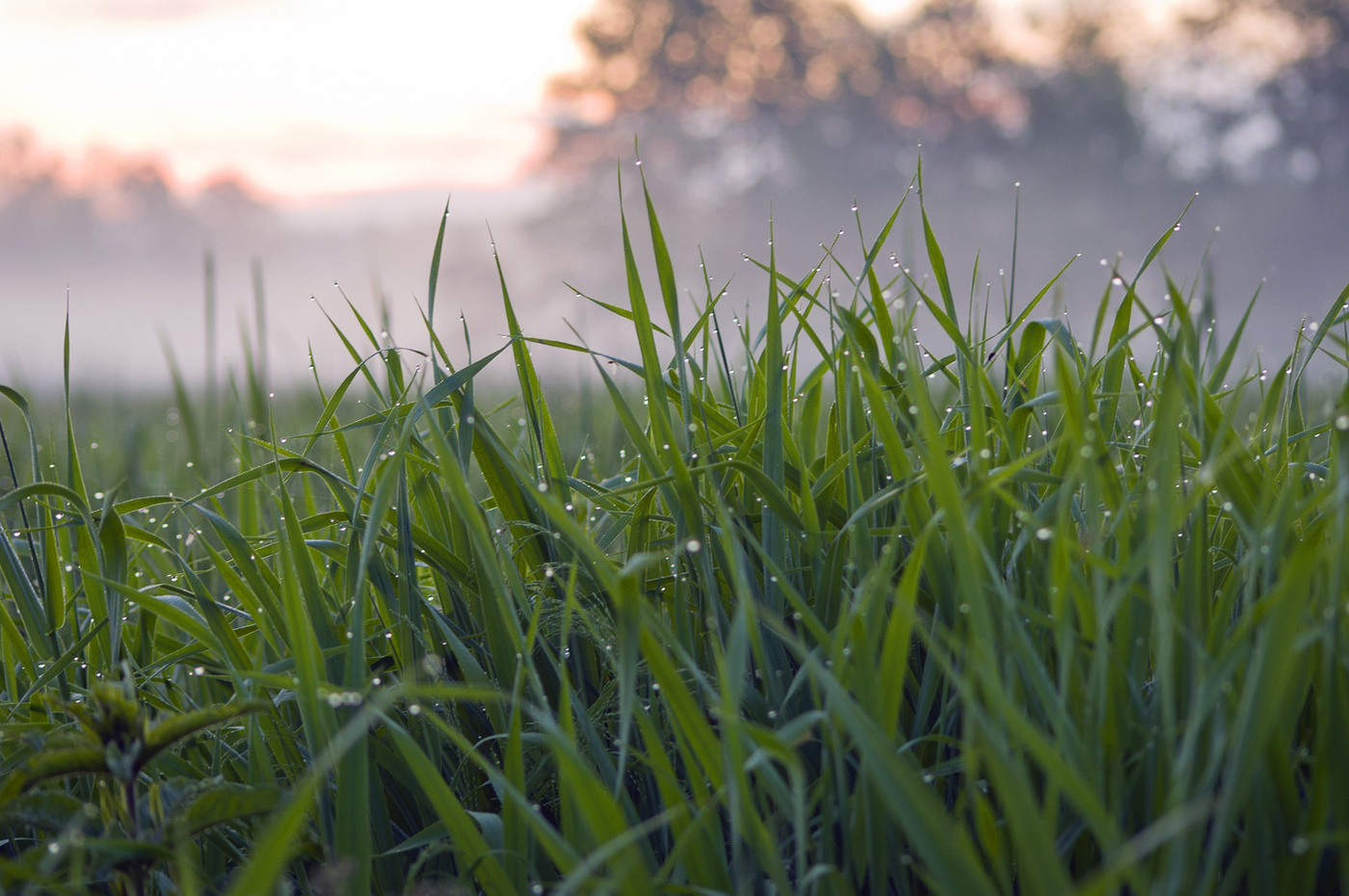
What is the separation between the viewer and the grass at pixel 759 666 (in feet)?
2.13

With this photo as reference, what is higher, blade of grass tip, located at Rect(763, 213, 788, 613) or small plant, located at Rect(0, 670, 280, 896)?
blade of grass tip, located at Rect(763, 213, 788, 613)

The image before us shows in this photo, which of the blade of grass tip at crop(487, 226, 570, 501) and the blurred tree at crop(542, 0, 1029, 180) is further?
the blurred tree at crop(542, 0, 1029, 180)

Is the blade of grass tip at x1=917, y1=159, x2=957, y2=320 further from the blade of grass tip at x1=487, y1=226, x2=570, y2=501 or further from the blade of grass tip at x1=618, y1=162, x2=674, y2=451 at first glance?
the blade of grass tip at x1=487, y1=226, x2=570, y2=501

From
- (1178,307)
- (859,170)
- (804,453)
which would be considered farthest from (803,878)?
(859,170)

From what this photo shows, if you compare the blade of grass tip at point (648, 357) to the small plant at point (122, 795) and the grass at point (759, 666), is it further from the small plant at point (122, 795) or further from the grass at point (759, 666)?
the small plant at point (122, 795)

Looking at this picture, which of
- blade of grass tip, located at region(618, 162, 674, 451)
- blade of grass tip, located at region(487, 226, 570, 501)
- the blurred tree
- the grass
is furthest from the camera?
the blurred tree

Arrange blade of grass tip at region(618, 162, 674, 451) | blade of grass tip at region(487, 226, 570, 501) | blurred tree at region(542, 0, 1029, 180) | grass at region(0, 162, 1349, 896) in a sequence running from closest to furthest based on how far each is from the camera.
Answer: grass at region(0, 162, 1349, 896), blade of grass tip at region(618, 162, 674, 451), blade of grass tip at region(487, 226, 570, 501), blurred tree at region(542, 0, 1029, 180)

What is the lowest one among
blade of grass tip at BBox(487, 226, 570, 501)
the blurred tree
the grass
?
the grass

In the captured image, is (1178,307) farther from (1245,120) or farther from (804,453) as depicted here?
(1245,120)

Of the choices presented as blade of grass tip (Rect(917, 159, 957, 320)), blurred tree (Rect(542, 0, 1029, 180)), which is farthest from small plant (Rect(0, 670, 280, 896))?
blurred tree (Rect(542, 0, 1029, 180))

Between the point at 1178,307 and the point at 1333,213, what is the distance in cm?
3011

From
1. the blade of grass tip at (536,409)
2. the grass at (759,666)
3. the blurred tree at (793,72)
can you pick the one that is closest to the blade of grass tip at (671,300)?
the grass at (759,666)

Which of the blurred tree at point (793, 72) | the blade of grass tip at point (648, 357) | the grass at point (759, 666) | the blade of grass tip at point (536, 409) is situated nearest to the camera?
the grass at point (759, 666)

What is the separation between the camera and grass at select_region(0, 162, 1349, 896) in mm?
649
